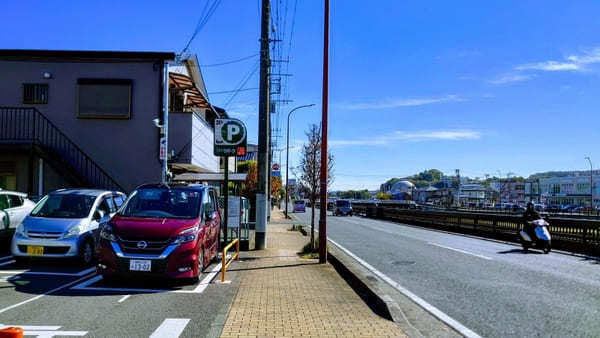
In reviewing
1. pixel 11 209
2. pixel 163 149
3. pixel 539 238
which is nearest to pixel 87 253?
pixel 11 209

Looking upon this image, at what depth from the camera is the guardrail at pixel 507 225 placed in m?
15.3

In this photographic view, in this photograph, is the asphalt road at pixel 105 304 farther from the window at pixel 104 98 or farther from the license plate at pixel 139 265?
the window at pixel 104 98

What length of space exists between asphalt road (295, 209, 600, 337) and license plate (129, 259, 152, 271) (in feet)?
15.3

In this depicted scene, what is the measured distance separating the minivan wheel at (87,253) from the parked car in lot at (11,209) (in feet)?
8.95

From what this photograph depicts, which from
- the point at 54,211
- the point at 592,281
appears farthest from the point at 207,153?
the point at 592,281

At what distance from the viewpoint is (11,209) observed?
12.2m

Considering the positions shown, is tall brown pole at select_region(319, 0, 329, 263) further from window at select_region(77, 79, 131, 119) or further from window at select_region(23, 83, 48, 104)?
window at select_region(23, 83, 48, 104)

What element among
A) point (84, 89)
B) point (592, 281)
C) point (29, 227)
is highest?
point (84, 89)

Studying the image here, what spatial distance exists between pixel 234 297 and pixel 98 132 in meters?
13.1

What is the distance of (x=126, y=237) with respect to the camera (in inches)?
328

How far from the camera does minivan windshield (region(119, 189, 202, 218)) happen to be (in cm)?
942

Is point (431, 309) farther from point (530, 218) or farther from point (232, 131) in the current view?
point (530, 218)

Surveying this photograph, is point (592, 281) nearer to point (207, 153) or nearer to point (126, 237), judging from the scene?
point (126, 237)

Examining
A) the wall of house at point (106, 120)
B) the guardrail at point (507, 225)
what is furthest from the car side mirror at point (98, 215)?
the guardrail at point (507, 225)
